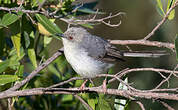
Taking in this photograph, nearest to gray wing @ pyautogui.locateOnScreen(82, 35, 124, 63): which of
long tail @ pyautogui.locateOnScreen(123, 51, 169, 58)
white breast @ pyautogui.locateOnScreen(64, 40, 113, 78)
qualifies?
white breast @ pyautogui.locateOnScreen(64, 40, 113, 78)

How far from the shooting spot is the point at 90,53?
443 cm

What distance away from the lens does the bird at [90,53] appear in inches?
163

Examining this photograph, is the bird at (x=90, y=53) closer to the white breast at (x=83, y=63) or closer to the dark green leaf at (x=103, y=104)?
the white breast at (x=83, y=63)

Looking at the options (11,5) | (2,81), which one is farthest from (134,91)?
(11,5)

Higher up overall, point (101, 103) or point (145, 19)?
point (101, 103)

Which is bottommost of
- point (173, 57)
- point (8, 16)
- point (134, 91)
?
point (173, 57)

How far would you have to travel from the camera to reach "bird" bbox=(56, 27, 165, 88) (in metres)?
4.14

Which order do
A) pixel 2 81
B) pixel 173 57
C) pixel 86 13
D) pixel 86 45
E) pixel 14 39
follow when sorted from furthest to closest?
pixel 173 57
pixel 86 45
pixel 86 13
pixel 14 39
pixel 2 81

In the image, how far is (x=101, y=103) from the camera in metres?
3.07

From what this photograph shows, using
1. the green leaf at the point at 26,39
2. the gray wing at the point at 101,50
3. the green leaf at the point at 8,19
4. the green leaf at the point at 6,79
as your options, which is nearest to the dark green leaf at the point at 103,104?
the green leaf at the point at 6,79

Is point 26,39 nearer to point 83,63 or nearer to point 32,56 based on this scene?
point 32,56

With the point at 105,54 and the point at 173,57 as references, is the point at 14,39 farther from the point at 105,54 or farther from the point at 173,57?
the point at 173,57

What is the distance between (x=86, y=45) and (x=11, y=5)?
4.62ft

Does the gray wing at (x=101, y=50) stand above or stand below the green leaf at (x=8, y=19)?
below
